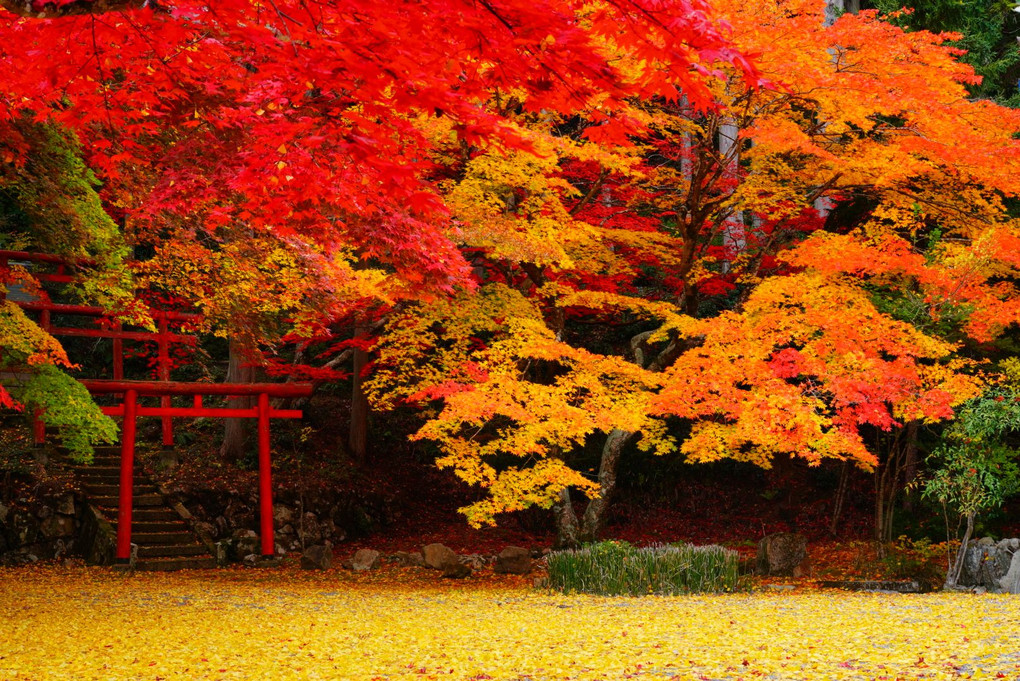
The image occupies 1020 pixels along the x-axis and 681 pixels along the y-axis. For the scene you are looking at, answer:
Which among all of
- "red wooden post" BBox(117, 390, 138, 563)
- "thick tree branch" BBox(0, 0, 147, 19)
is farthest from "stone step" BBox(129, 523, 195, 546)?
"thick tree branch" BBox(0, 0, 147, 19)

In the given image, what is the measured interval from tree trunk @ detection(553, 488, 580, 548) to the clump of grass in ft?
7.48

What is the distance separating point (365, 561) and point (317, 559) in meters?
0.64

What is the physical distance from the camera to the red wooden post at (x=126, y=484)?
11500 mm

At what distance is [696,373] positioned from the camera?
1070 centimetres

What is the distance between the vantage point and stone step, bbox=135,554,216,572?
11719mm

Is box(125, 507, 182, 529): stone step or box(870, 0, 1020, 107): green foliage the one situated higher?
box(870, 0, 1020, 107): green foliage

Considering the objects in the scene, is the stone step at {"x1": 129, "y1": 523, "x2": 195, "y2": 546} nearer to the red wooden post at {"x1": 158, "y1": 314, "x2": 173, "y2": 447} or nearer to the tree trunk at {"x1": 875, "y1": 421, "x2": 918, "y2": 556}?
the red wooden post at {"x1": 158, "y1": 314, "x2": 173, "y2": 447}

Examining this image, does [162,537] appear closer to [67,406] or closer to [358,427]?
[67,406]

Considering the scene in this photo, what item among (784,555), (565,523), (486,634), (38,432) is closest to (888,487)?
(784,555)

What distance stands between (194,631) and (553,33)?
16.3 feet

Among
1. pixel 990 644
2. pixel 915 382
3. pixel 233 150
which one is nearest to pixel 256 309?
pixel 233 150

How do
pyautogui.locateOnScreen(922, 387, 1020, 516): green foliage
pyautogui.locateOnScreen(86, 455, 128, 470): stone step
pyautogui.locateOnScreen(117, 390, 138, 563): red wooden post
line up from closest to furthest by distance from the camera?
pyautogui.locateOnScreen(922, 387, 1020, 516): green foliage → pyautogui.locateOnScreen(117, 390, 138, 563): red wooden post → pyautogui.locateOnScreen(86, 455, 128, 470): stone step

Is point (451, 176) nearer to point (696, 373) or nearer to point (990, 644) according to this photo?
point (696, 373)

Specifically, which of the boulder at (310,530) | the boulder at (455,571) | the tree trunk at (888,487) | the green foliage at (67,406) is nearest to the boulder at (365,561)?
the boulder at (455,571)
